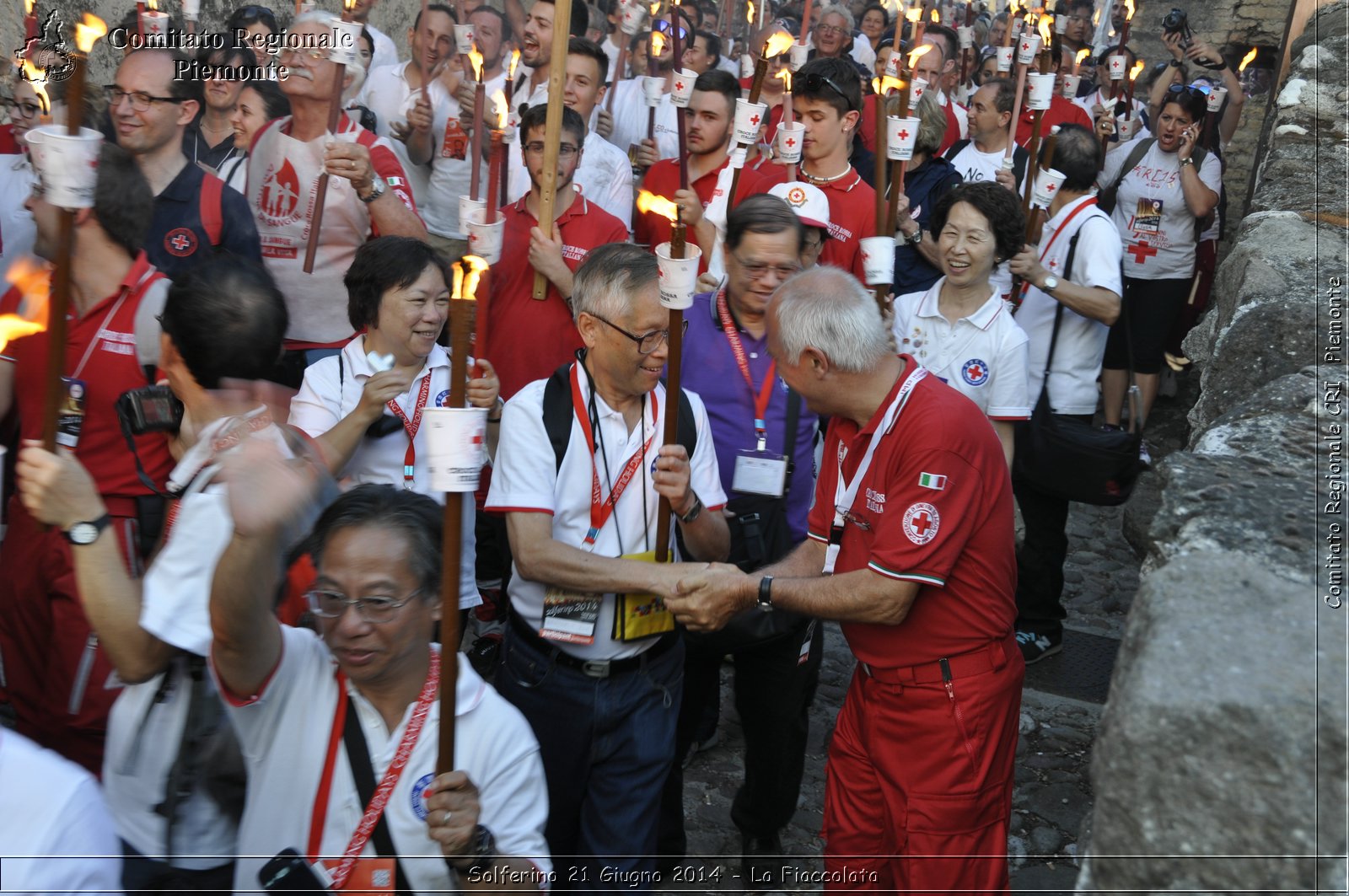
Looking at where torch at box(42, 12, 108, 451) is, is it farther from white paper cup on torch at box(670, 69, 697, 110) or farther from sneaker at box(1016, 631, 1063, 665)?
sneaker at box(1016, 631, 1063, 665)

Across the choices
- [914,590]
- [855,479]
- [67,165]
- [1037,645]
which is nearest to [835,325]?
[855,479]

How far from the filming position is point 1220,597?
1.96 meters

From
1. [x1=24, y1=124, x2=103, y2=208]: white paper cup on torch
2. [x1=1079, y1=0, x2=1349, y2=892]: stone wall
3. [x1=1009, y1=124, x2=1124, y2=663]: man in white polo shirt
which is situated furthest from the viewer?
[x1=1009, y1=124, x2=1124, y2=663]: man in white polo shirt

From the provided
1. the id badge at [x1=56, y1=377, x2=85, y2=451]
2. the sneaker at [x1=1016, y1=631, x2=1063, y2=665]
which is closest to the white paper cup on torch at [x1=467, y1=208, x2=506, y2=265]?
the id badge at [x1=56, y1=377, x2=85, y2=451]

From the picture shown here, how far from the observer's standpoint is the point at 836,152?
6.25m

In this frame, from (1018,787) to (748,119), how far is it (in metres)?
3.00

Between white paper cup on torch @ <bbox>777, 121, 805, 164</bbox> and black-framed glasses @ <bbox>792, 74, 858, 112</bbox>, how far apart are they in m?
0.93

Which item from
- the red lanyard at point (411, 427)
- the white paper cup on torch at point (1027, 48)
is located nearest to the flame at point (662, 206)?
the red lanyard at point (411, 427)

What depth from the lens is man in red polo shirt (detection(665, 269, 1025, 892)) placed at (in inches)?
130

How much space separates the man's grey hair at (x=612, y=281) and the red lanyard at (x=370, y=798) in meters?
1.34

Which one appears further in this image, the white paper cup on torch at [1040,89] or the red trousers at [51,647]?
the white paper cup on torch at [1040,89]

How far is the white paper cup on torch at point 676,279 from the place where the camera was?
3.10 meters

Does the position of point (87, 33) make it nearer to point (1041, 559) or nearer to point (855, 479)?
point (855, 479)

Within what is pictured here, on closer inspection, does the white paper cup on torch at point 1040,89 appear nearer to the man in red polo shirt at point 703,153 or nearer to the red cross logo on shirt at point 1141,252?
the man in red polo shirt at point 703,153
